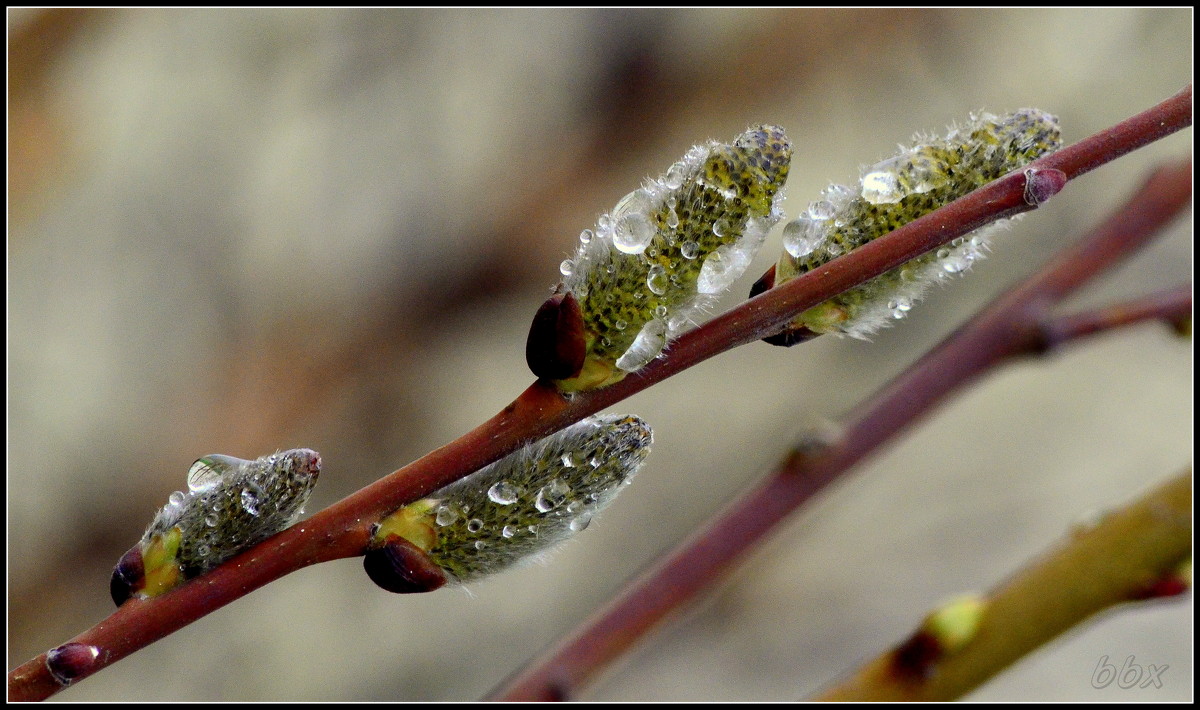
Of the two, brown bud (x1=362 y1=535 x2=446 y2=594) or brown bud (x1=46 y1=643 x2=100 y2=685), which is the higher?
brown bud (x1=46 y1=643 x2=100 y2=685)

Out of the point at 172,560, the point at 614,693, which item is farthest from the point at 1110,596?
the point at 614,693

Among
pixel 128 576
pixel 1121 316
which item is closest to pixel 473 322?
pixel 1121 316

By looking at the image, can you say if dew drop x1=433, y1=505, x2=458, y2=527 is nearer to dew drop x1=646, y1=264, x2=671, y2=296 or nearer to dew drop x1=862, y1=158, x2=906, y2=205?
dew drop x1=646, y1=264, x2=671, y2=296

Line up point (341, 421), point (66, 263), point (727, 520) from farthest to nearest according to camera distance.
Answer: point (341, 421) → point (66, 263) → point (727, 520)

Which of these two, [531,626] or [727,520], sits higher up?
[727,520]

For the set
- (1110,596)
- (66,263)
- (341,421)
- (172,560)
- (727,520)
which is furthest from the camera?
(341,421)

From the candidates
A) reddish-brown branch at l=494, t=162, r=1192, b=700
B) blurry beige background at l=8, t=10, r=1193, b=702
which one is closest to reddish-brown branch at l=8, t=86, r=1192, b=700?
reddish-brown branch at l=494, t=162, r=1192, b=700

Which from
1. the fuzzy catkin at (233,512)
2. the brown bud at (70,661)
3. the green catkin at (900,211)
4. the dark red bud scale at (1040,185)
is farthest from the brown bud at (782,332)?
the brown bud at (70,661)

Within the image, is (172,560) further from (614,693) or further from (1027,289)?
(614,693)
